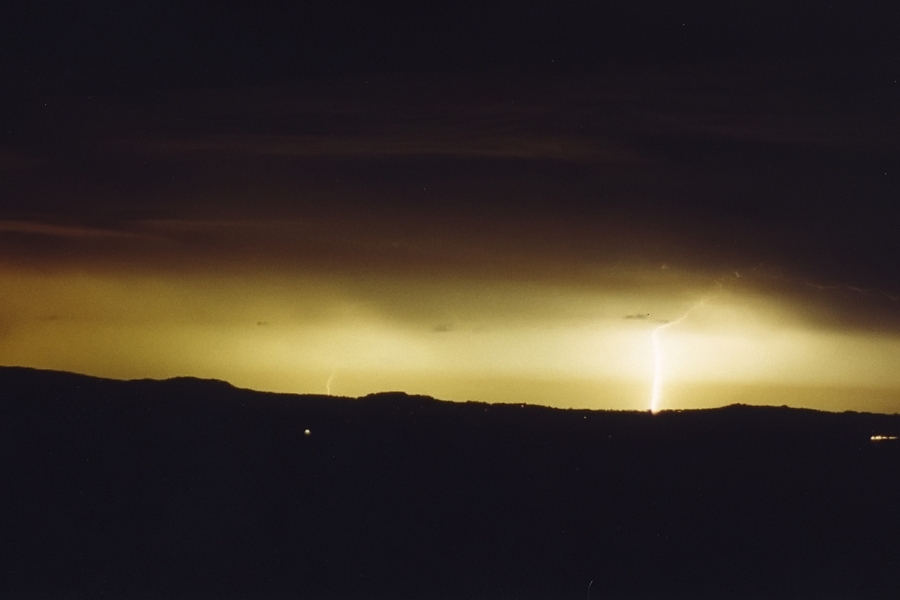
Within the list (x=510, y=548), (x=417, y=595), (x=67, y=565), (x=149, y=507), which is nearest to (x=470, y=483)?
(x=510, y=548)

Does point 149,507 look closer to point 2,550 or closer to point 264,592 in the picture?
point 2,550

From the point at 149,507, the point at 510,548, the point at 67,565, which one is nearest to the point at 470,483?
the point at 510,548

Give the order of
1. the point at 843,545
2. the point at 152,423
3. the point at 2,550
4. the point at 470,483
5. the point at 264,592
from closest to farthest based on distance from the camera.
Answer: the point at 264,592 < the point at 2,550 < the point at 843,545 < the point at 470,483 < the point at 152,423

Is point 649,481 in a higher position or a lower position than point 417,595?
higher

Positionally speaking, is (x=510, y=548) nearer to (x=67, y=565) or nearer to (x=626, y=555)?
(x=626, y=555)

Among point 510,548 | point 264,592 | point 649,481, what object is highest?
point 649,481

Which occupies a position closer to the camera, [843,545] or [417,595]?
[417,595]

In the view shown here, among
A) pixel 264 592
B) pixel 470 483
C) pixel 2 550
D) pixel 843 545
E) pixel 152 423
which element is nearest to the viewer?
pixel 264 592
